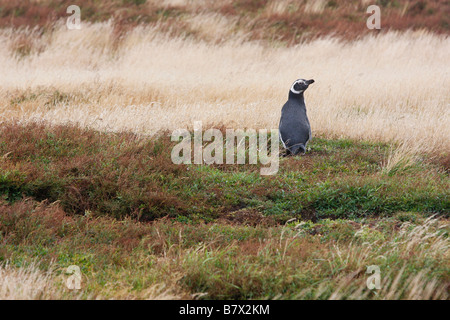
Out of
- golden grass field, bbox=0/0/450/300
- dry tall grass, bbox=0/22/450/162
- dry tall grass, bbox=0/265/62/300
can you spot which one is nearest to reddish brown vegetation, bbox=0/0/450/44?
dry tall grass, bbox=0/22/450/162

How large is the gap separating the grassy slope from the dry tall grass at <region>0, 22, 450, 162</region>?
1514mm

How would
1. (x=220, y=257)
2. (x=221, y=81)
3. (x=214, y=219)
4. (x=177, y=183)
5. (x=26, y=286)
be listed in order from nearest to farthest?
(x=26, y=286)
(x=220, y=257)
(x=214, y=219)
(x=177, y=183)
(x=221, y=81)

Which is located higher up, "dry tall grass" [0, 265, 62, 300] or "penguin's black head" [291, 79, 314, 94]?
"penguin's black head" [291, 79, 314, 94]

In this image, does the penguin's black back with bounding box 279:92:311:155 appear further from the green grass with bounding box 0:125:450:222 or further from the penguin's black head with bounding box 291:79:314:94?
the green grass with bounding box 0:125:450:222

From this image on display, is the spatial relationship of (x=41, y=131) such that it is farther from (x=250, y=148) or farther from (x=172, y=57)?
(x=172, y=57)

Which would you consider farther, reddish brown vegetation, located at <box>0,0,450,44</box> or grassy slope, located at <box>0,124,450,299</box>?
reddish brown vegetation, located at <box>0,0,450,44</box>

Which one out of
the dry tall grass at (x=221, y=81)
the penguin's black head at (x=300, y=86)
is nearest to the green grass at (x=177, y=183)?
the dry tall grass at (x=221, y=81)

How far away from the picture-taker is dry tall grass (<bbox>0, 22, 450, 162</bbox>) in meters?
10.5

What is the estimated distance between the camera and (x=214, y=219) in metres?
6.67

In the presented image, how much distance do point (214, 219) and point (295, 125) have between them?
3.00 metres

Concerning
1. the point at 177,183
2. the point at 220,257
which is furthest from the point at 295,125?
the point at 220,257

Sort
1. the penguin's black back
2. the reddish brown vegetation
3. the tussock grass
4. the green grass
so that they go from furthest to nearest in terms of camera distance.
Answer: the reddish brown vegetation, the penguin's black back, the green grass, the tussock grass

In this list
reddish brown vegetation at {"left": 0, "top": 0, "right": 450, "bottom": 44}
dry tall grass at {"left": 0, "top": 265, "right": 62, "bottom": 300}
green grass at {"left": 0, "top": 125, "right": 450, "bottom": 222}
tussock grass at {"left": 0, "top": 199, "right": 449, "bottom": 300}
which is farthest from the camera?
reddish brown vegetation at {"left": 0, "top": 0, "right": 450, "bottom": 44}

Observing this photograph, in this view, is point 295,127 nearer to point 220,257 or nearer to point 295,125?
point 295,125
